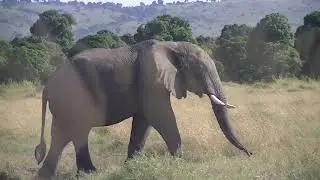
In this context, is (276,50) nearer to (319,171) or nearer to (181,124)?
(181,124)

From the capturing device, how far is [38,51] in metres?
32.4

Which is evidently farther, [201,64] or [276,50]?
[276,50]

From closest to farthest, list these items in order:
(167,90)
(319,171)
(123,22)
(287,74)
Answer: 1. (319,171)
2. (167,90)
3. (287,74)
4. (123,22)

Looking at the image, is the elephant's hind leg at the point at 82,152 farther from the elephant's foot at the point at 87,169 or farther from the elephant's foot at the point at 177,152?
the elephant's foot at the point at 177,152

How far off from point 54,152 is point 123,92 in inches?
56.2

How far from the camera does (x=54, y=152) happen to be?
30.0 ft

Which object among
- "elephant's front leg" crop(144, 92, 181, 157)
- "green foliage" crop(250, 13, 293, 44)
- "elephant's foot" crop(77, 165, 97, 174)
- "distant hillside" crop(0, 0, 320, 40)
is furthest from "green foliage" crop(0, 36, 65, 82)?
"elephant's front leg" crop(144, 92, 181, 157)

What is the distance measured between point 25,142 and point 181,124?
3.45 metres

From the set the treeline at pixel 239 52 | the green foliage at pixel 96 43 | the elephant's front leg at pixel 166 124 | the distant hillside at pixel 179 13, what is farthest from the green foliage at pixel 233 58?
the elephant's front leg at pixel 166 124

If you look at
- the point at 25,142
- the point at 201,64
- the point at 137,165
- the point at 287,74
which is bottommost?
the point at 287,74

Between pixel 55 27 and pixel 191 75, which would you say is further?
pixel 55 27

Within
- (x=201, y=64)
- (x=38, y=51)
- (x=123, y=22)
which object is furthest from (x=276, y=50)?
(x=123, y=22)

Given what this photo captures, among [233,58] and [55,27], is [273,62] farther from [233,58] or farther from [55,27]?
[55,27]

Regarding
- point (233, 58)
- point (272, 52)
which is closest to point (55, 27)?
point (233, 58)
